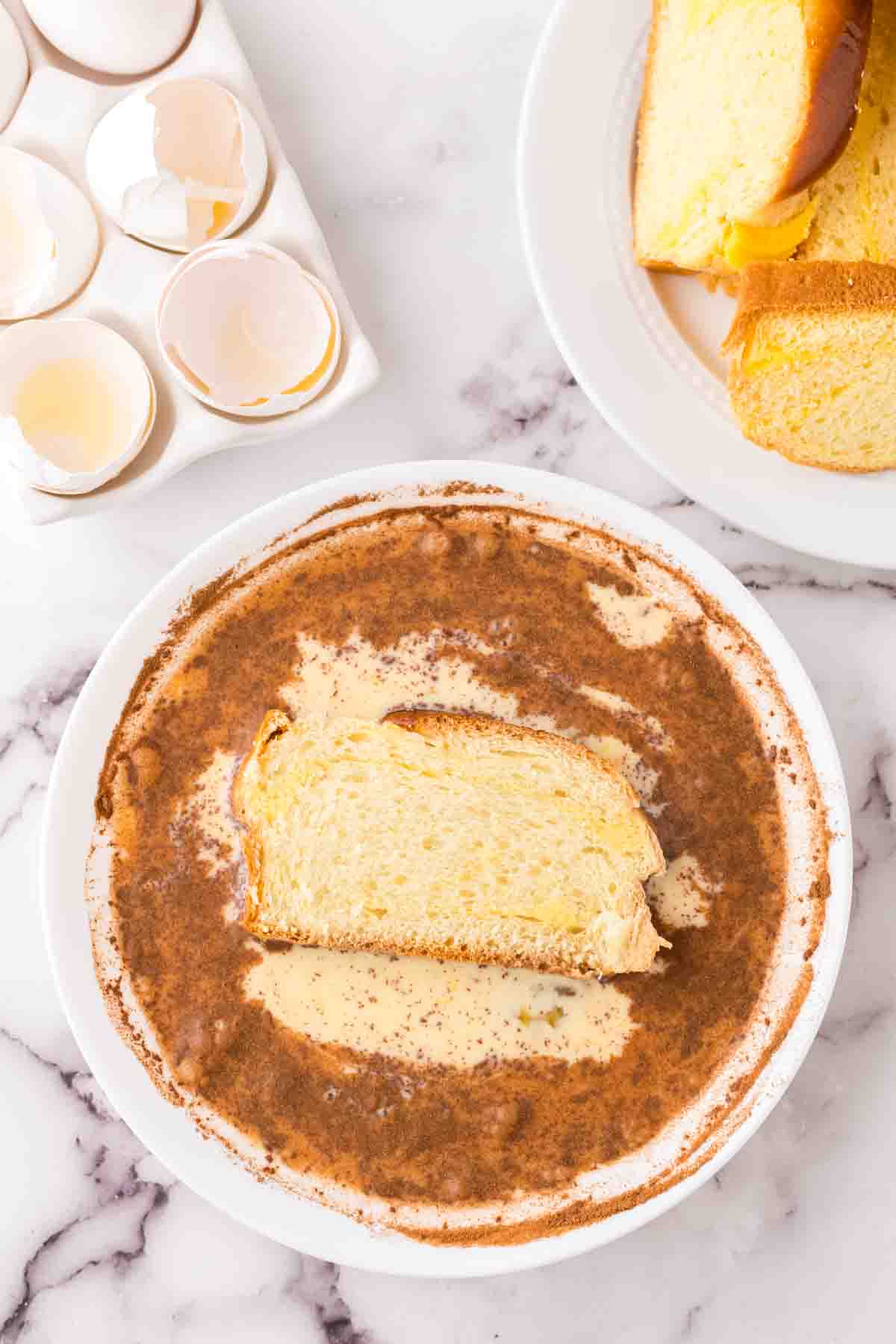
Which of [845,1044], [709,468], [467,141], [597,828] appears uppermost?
[467,141]

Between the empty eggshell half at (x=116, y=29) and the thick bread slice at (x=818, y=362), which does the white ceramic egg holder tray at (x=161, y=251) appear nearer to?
the empty eggshell half at (x=116, y=29)

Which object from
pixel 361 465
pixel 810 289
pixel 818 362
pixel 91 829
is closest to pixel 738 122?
pixel 810 289

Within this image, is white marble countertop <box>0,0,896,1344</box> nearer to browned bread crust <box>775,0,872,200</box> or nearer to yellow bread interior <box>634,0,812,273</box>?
yellow bread interior <box>634,0,812,273</box>

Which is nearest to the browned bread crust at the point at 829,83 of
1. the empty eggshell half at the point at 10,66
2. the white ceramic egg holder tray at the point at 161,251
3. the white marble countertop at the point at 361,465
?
the white marble countertop at the point at 361,465

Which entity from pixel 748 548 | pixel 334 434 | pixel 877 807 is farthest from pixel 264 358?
pixel 877 807

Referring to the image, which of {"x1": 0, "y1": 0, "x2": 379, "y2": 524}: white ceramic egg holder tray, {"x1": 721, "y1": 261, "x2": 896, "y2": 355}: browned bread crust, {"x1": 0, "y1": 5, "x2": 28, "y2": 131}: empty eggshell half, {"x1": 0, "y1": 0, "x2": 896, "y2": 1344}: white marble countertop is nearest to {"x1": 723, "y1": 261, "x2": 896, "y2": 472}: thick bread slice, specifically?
{"x1": 721, "y1": 261, "x2": 896, "y2": 355}: browned bread crust

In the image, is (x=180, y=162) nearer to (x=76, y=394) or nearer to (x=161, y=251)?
(x=161, y=251)

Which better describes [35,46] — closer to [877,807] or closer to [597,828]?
[597,828]
